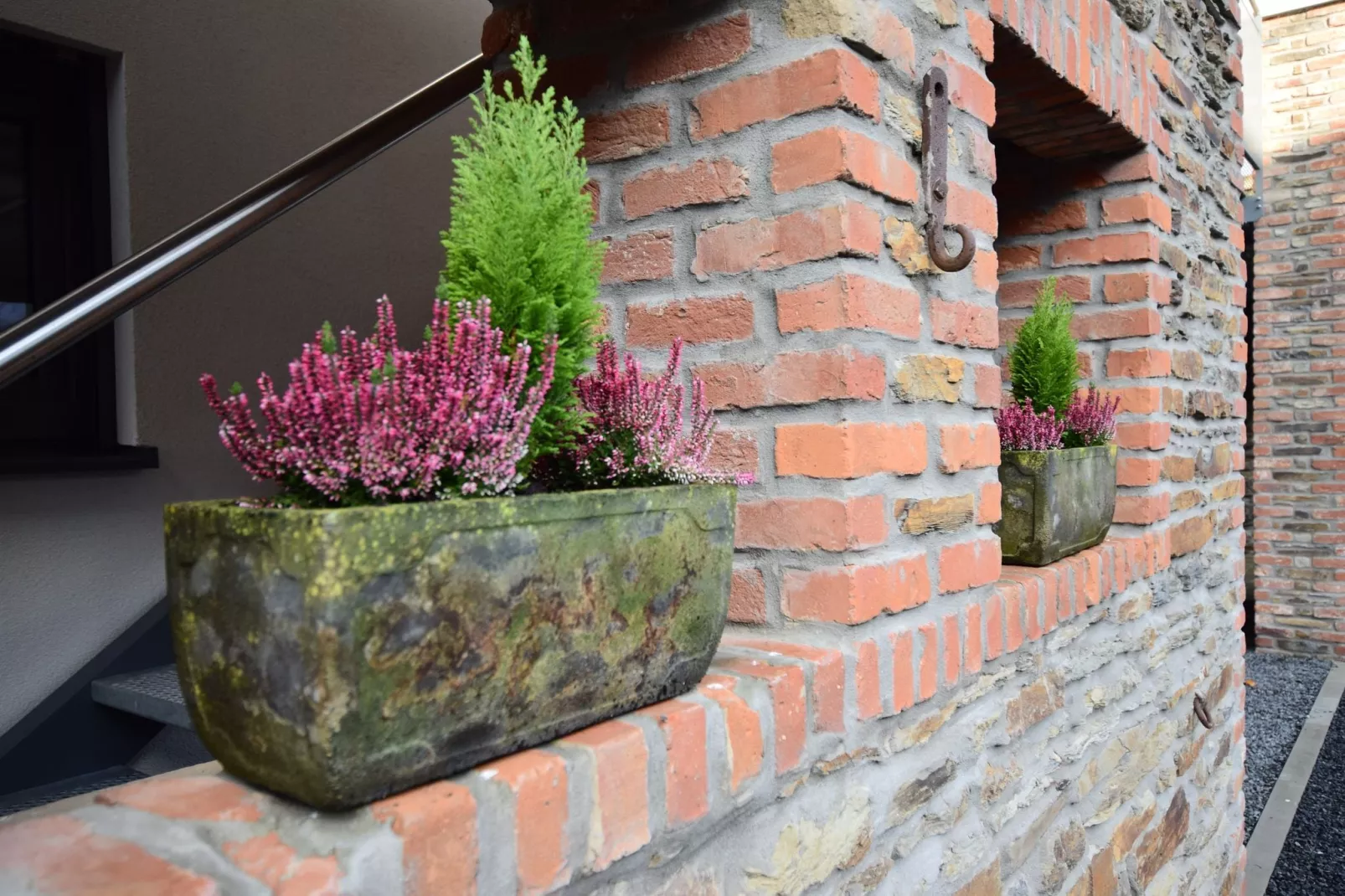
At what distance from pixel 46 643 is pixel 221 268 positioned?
1308 millimetres

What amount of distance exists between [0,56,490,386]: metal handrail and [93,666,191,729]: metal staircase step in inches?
46.5

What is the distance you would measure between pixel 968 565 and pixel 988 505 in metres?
0.13

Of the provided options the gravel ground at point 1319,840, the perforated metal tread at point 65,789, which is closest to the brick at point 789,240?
the perforated metal tread at point 65,789

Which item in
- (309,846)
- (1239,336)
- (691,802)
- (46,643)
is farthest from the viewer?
(1239,336)

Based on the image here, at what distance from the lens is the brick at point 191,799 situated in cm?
80

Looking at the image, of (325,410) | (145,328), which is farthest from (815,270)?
(145,328)

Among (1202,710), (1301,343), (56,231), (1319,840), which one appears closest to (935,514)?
(1202,710)

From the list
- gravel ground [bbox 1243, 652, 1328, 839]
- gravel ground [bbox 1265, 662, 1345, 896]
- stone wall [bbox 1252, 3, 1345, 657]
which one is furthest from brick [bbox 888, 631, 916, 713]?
stone wall [bbox 1252, 3, 1345, 657]

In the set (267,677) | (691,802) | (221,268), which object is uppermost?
(221,268)

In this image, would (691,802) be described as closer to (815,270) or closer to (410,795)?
(410,795)

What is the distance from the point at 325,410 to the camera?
0.79 meters

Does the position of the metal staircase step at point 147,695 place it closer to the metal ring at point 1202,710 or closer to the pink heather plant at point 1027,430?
the pink heather plant at point 1027,430

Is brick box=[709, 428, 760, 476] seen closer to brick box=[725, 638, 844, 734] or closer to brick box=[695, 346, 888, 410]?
brick box=[695, 346, 888, 410]

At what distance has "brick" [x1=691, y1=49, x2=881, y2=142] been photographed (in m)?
1.28
